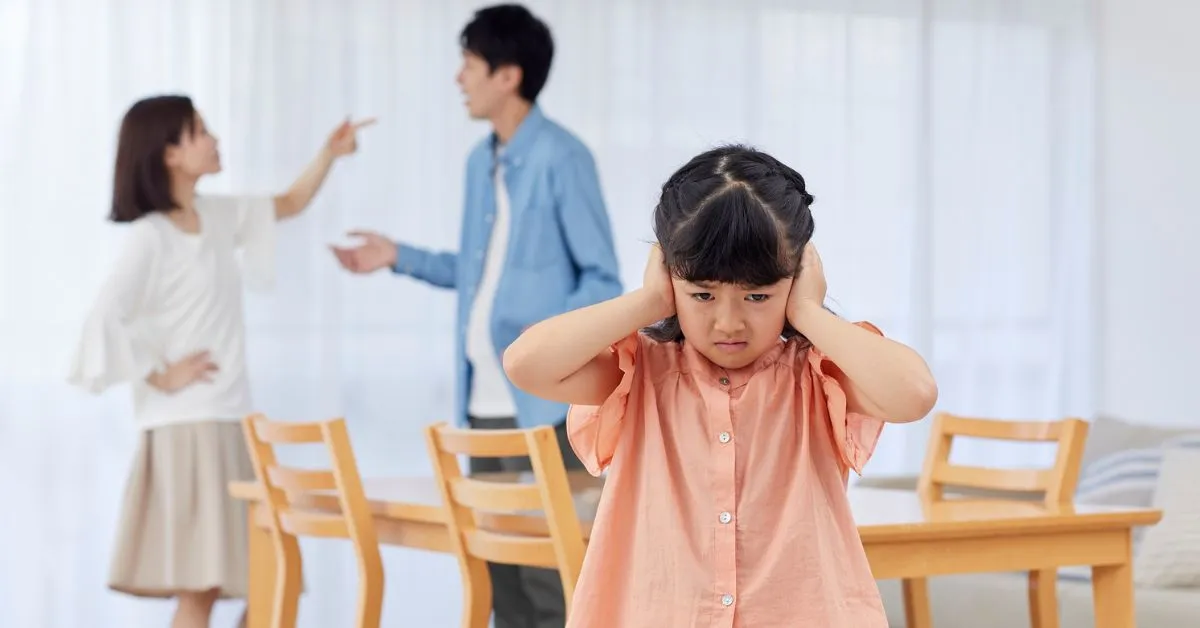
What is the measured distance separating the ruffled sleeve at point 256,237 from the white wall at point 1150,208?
9.88 feet


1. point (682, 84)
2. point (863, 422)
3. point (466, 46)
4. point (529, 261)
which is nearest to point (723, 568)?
point (863, 422)

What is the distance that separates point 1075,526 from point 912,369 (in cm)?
109

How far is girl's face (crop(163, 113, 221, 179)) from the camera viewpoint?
3.66m

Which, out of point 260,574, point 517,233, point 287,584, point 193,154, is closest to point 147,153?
point 193,154

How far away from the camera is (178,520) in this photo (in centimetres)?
354

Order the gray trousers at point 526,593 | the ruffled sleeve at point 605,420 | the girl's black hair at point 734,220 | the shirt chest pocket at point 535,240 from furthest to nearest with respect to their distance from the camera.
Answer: the shirt chest pocket at point 535,240
the gray trousers at point 526,593
the ruffled sleeve at point 605,420
the girl's black hair at point 734,220

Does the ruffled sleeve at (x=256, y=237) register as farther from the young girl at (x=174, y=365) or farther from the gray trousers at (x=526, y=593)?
the gray trousers at (x=526, y=593)

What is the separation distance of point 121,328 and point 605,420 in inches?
91.9

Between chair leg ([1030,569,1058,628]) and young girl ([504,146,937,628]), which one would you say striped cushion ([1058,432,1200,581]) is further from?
young girl ([504,146,937,628])

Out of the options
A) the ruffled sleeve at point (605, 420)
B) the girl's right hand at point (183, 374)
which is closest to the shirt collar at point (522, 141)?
the girl's right hand at point (183, 374)

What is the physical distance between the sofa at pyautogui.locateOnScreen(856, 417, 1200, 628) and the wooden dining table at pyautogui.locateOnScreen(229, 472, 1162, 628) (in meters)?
0.71

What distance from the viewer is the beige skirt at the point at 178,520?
11.6ft

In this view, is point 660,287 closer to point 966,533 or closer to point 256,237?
point 966,533

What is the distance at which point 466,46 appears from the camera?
11.8ft
